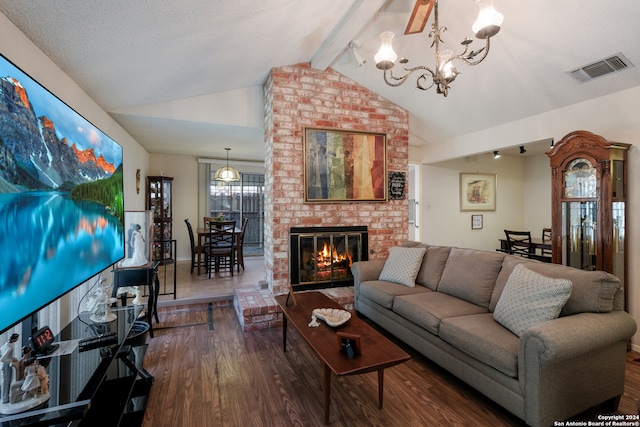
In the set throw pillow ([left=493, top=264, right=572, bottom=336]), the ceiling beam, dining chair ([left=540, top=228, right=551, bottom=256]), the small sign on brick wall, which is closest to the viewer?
throw pillow ([left=493, top=264, right=572, bottom=336])

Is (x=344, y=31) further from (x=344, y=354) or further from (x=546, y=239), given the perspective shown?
(x=546, y=239)

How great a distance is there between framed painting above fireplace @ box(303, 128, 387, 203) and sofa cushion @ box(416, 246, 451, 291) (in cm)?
127

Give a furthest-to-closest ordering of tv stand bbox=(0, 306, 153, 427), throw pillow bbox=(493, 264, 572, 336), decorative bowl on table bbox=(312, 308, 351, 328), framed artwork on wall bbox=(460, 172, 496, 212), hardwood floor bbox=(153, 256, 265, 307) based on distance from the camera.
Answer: framed artwork on wall bbox=(460, 172, 496, 212) → hardwood floor bbox=(153, 256, 265, 307) → decorative bowl on table bbox=(312, 308, 351, 328) → throw pillow bbox=(493, 264, 572, 336) → tv stand bbox=(0, 306, 153, 427)

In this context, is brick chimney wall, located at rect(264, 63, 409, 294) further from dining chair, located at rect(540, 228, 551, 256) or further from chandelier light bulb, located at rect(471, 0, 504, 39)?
dining chair, located at rect(540, 228, 551, 256)

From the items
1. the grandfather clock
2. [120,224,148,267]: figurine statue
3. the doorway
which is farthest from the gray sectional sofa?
the doorway

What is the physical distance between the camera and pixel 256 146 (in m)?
5.55

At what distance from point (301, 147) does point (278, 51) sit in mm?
1103

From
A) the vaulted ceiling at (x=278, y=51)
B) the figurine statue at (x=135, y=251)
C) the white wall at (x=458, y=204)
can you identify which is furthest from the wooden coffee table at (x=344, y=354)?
the white wall at (x=458, y=204)

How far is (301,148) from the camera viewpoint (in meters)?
3.89

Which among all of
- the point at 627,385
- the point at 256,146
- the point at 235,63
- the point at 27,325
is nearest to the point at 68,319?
the point at 27,325

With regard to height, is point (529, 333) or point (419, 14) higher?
point (419, 14)

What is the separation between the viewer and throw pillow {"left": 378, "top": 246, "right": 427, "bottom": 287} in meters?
3.18

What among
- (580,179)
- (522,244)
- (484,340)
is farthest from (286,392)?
(522,244)

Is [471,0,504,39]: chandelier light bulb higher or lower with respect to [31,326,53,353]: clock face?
higher
